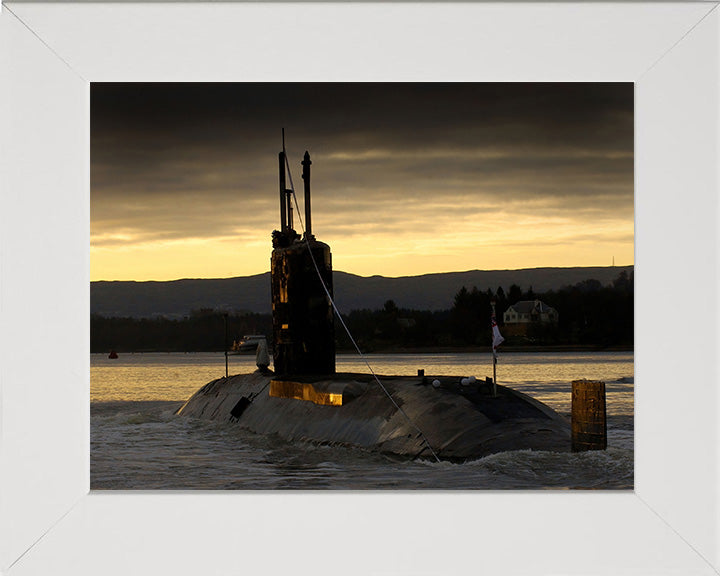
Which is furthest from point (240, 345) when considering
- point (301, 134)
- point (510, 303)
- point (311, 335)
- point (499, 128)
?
point (311, 335)

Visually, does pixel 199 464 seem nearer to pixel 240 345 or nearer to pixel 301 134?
pixel 301 134

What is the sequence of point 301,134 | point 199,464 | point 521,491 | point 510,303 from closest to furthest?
1. point 521,491
2. point 199,464
3. point 301,134
4. point 510,303

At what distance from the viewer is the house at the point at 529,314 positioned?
169 ft

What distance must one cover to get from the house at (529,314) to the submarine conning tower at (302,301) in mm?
36786

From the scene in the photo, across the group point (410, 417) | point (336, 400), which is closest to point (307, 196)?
point (336, 400)

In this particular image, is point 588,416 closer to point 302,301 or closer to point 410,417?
point 410,417

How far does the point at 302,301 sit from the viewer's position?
1502 cm

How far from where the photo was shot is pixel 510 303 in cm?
5191

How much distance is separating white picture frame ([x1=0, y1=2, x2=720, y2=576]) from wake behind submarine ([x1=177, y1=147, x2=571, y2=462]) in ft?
9.83

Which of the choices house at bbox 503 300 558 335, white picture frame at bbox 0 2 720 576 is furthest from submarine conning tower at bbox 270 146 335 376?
house at bbox 503 300 558 335

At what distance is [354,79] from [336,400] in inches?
263

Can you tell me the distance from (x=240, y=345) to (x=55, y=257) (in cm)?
6383

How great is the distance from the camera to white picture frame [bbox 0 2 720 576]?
255 inches

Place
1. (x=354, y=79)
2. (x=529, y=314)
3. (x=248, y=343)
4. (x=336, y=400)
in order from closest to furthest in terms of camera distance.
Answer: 1. (x=354, y=79)
2. (x=336, y=400)
3. (x=529, y=314)
4. (x=248, y=343)
